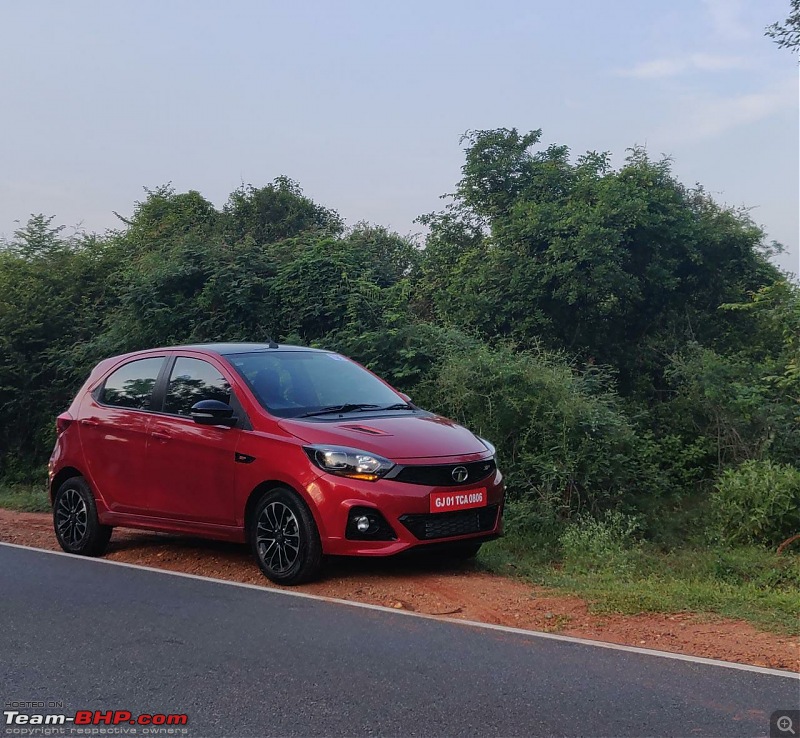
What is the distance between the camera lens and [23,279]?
18078 millimetres

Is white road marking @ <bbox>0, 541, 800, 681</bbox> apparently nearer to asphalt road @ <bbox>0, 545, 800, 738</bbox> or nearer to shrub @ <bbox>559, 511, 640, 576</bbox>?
asphalt road @ <bbox>0, 545, 800, 738</bbox>

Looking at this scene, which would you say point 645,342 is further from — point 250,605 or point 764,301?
point 250,605

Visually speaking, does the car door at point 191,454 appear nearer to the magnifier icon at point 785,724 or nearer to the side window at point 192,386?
the side window at point 192,386

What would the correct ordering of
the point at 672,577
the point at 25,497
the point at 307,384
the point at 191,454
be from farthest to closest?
the point at 25,497, the point at 307,384, the point at 191,454, the point at 672,577

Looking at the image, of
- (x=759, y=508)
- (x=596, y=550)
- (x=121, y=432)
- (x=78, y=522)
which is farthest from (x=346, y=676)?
(x=759, y=508)

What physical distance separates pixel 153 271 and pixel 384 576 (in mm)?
10183

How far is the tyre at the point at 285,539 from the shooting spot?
673cm

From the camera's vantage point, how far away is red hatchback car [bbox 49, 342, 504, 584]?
666cm

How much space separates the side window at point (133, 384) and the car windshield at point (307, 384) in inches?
36.4

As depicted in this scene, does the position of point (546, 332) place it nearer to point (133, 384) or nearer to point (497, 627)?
point (133, 384)

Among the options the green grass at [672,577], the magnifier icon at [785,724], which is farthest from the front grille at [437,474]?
the magnifier icon at [785,724]

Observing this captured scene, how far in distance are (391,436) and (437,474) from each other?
454 millimetres

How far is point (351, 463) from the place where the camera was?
668 cm

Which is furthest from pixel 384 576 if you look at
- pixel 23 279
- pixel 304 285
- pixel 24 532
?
pixel 23 279
